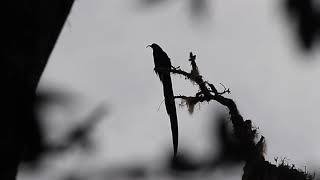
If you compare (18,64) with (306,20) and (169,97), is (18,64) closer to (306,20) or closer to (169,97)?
(306,20)

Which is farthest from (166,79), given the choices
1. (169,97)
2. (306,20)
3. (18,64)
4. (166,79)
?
(306,20)

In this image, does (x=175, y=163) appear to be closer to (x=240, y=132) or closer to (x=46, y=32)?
(x=46, y=32)

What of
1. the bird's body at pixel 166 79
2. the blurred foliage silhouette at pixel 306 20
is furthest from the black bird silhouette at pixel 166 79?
the blurred foliage silhouette at pixel 306 20

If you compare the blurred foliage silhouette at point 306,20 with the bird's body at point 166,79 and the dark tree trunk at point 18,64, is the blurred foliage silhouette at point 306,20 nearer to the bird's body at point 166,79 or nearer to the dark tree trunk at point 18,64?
the dark tree trunk at point 18,64

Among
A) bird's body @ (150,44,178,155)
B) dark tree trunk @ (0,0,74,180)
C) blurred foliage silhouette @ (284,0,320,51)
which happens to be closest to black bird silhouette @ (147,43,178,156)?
bird's body @ (150,44,178,155)

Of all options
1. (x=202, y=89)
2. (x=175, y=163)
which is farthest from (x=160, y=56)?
(x=175, y=163)

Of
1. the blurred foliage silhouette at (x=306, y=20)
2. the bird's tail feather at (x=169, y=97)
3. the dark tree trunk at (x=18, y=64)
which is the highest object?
the bird's tail feather at (x=169, y=97)

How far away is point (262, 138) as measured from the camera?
17.5 ft

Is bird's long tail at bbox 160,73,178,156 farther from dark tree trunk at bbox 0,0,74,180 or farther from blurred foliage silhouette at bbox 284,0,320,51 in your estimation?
blurred foliage silhouette at bbox 284,0,320,51

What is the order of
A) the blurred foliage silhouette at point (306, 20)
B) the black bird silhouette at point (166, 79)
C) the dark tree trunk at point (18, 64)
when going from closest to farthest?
the blurred foliage silhouette at point (306, 20) < the dark tree trunk at point (18, 64) < the black bird silhouette at point (166, 79)

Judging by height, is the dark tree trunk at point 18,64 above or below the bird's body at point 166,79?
below

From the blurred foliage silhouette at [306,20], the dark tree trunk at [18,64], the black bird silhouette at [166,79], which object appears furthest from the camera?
the black bird silhouette at [166,79]

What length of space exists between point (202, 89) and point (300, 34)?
4594 millimetres

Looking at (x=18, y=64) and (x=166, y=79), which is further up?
(x=166, y=79)
